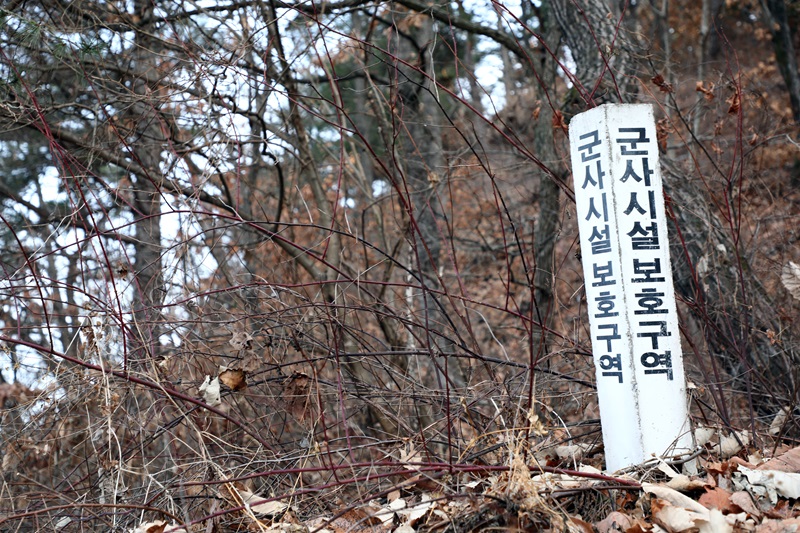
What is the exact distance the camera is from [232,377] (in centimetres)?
325

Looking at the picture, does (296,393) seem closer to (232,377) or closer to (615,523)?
(232,377)

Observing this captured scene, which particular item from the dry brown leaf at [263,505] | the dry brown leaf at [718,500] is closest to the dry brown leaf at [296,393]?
the dry brown leaf at [263,505]

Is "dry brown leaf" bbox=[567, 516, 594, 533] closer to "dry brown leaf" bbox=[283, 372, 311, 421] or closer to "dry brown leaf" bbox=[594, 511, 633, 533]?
"dry brown leaf" bbox=[594, 511, 633, 533]

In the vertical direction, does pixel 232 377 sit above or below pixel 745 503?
above

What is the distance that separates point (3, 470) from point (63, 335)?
3.88 metres

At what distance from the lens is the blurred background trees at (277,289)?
131 inches

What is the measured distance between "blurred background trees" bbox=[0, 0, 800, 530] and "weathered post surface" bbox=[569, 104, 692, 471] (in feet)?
0.90

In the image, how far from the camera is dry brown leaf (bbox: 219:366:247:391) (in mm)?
3232

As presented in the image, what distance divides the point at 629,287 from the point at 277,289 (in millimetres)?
1879

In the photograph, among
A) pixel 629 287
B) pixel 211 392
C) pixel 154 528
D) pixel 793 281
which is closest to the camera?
pixel 154 528

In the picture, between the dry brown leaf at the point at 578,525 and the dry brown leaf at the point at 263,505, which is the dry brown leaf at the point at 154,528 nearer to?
the dry brown leaf at the point at 263,505

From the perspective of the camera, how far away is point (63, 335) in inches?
279

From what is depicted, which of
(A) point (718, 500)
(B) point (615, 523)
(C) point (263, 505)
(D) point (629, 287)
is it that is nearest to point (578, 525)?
(B) point (615, 523)

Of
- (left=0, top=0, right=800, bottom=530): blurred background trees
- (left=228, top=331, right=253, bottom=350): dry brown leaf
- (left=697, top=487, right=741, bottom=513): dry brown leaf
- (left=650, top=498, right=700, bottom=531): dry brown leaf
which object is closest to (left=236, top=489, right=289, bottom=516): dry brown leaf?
(left=0, top=0, right=800, bottom=530): blurred background trees
